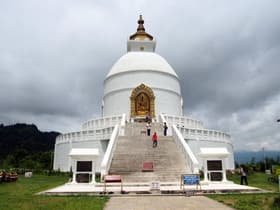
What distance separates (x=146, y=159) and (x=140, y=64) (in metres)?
16.7

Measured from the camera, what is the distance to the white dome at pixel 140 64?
3092 cm

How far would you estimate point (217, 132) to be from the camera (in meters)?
25.5

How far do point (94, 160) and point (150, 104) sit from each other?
15000 millimetres

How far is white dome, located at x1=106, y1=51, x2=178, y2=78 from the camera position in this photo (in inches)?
1217

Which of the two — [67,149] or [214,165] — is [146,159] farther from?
[67,149]

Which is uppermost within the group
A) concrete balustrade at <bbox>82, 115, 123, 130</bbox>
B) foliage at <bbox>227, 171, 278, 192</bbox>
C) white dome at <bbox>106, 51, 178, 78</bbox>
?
white dome at <bbox>106, 51, 178, 78</bbox>

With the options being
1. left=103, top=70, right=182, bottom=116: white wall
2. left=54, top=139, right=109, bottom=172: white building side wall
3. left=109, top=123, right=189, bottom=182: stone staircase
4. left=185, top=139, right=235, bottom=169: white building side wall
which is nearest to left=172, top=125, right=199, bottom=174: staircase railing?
left=109, top=123, right=189, bottom=182: stone staircase

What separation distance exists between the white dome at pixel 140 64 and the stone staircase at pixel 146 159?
12.7 meters

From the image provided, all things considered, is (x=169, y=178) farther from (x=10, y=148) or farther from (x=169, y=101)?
(x=10, y=148)

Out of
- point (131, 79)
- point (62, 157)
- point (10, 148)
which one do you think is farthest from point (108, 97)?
point (10, 148)

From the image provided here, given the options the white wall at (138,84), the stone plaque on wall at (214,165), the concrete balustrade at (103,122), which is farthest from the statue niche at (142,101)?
the stone plaque on wall at (214,165)

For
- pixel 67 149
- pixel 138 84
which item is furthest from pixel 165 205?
pixel 138 84

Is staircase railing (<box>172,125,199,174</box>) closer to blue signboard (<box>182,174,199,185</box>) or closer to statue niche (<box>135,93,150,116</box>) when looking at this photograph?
blue signboard (<box>182,174,199,185</box>)

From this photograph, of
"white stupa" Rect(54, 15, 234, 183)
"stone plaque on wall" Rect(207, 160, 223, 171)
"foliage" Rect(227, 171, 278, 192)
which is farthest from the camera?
"white stupa" Rect(54, 15, 234, 183)
